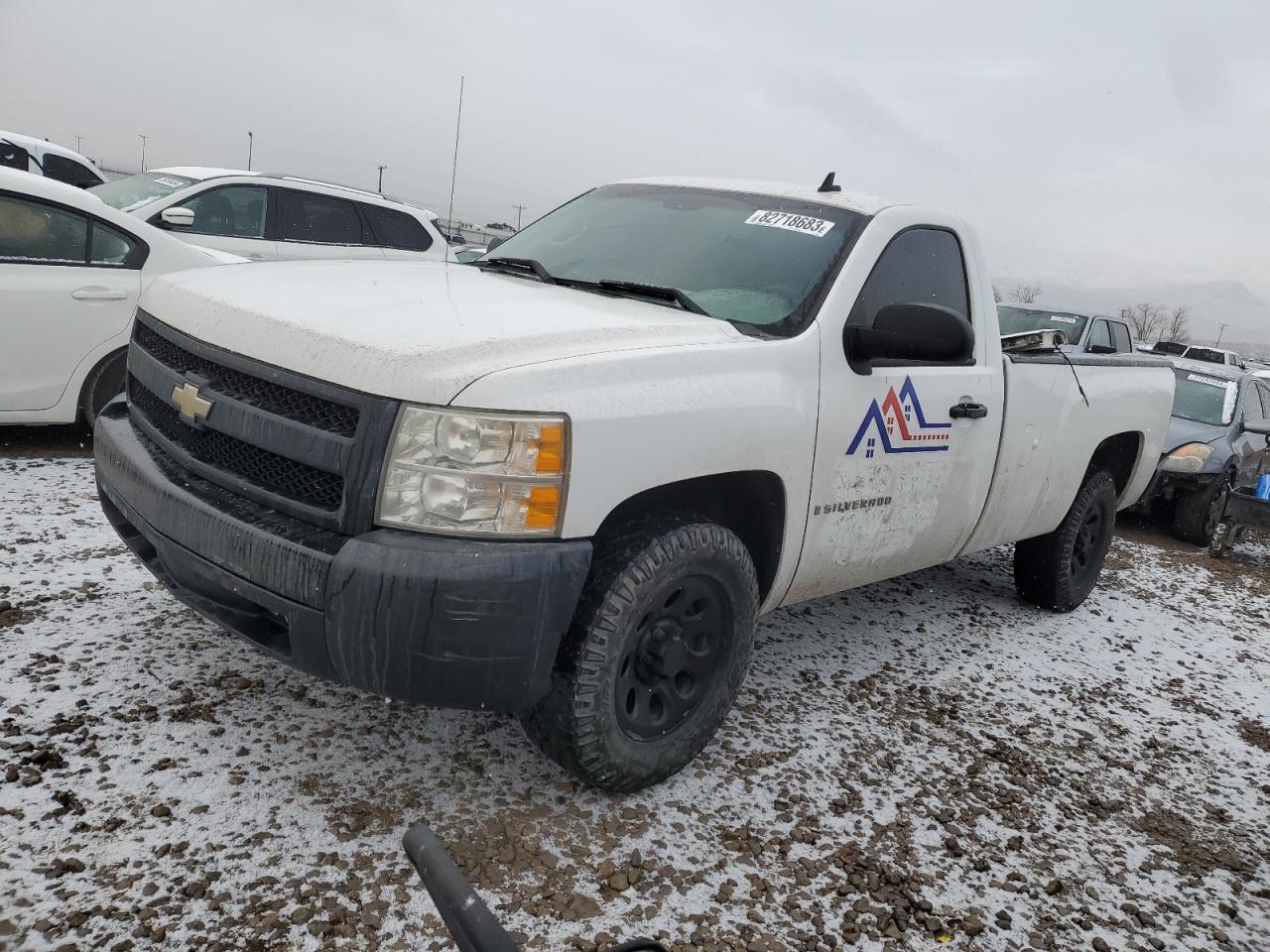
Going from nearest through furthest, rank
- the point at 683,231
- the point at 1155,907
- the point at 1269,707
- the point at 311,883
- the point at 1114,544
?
the point at 311,883
the point at 1155,907
the point at 683,231
the point at 1269,707
the point at 1114,544

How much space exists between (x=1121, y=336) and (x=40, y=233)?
1038 centimetres

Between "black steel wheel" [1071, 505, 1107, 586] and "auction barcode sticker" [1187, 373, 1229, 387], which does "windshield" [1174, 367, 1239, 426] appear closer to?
"auction barcode sticker" [1187, 373, 1229, 387]

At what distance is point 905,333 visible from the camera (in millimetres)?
3010

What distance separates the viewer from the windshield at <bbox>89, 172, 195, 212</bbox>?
25.5 feet

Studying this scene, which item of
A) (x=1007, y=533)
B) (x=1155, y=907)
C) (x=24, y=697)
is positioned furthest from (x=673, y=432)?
(x=1007, y=533)

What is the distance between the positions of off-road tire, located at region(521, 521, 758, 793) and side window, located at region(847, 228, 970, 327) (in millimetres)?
1016

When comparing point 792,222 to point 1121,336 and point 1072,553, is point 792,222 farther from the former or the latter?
point 1121,336

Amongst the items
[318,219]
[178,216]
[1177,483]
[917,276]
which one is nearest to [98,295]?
[178,216]

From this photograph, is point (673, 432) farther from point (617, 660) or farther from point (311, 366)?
point (311, 366)

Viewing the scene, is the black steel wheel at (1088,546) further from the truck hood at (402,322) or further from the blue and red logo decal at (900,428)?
the truck hood at (402,322)

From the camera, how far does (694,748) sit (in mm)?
2797

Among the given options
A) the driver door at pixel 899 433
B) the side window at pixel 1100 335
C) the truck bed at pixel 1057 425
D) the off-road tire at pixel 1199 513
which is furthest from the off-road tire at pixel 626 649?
the side window at pixel 1100 335

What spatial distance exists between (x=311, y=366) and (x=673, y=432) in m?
0.90

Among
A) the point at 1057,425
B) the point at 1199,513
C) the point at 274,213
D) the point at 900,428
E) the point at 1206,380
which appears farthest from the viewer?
the point at 1206,380
